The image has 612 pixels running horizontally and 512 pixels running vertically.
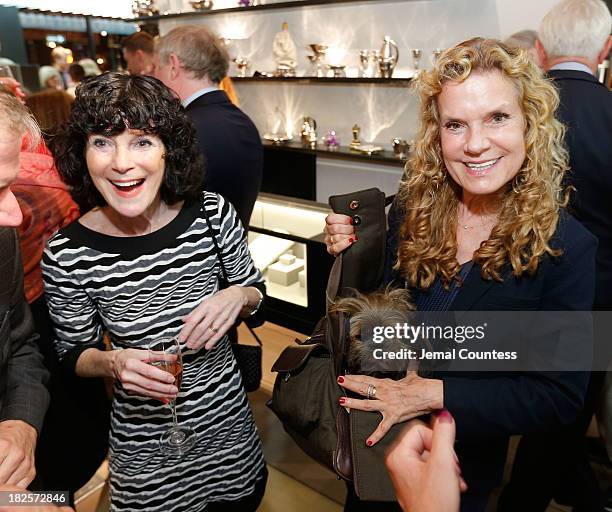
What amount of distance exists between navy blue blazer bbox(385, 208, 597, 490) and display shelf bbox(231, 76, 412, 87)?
2661mm

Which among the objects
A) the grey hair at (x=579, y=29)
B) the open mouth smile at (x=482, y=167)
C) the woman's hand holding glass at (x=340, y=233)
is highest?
the grey hair at (x=579, y=29)

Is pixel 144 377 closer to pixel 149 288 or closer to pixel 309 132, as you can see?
pixel 149 288

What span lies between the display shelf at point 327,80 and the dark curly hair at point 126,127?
8.44 ft

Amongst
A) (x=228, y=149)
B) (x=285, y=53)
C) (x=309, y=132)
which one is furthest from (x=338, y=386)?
(x=285, y=53)

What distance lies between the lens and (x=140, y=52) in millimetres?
4328

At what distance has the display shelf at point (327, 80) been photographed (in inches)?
145

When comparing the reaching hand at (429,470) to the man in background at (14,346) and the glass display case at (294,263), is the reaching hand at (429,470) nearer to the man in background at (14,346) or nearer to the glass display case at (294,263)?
the man in background at (14,346)

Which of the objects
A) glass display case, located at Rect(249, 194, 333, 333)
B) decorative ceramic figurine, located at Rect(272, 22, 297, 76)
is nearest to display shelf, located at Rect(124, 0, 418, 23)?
decorative ceramic figurine, located at Rect(272, 22, 297, 76)

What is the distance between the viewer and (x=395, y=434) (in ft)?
3.83

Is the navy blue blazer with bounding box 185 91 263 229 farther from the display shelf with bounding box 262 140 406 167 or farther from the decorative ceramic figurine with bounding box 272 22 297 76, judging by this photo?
the decorative ceramic figurine with bounding box 272 22 297 76

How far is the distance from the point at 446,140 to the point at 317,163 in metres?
3.13

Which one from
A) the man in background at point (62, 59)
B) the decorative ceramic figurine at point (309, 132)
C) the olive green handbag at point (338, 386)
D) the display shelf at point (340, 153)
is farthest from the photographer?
the man in background at point (62, 59)

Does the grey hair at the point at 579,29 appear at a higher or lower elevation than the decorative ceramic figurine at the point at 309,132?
higher

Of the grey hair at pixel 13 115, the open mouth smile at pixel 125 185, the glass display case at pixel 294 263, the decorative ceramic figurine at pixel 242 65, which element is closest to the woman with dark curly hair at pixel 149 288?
the open mouth smile at pixel 125 185
